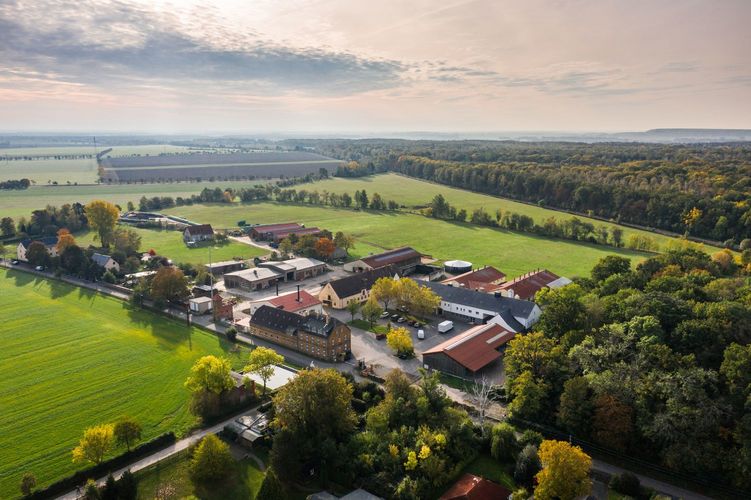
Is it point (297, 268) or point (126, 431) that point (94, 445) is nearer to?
point (126, 431)

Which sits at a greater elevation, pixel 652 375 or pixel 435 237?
pixel 652 375

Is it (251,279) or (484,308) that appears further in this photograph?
(251,279)

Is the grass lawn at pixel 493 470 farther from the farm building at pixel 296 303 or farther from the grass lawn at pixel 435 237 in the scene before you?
the grass lawn at pixel 435 237

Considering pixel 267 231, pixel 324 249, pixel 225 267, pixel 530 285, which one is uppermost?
pixel 324 249

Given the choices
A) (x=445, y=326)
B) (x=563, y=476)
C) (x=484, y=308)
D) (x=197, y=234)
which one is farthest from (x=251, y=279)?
(x=563, y=476)

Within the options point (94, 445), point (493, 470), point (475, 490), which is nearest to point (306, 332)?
point (94, 445)

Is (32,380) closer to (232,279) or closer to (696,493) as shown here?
(232,279)

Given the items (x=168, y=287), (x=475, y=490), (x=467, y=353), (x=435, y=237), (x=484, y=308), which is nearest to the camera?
(x=475, y=490)

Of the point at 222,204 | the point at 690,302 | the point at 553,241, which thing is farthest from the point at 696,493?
the point at 222,204

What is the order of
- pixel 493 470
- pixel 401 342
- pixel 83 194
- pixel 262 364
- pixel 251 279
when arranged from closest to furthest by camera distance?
pixel 493 470
pixel 262 364
pixel 401 342
pixel 251 279
pixel 83 194
